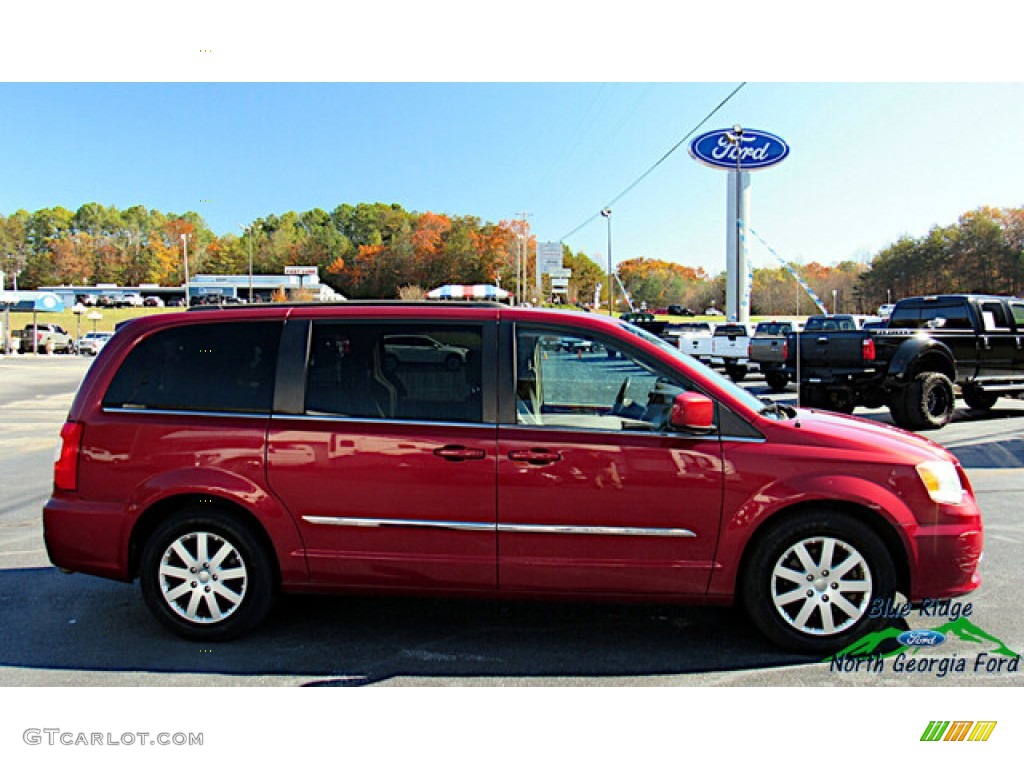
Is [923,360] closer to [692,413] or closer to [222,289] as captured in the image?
[692,413]

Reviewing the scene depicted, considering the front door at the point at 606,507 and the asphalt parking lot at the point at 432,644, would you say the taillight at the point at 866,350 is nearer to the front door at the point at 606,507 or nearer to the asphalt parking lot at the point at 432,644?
the asphalt parking lot at the point at 432,644

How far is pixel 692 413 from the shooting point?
3678 millimetres

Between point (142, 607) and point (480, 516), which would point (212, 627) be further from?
point (480, 516)

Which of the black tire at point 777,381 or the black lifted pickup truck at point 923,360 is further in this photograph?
the black tire at point 777,381

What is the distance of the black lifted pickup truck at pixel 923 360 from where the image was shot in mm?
11727

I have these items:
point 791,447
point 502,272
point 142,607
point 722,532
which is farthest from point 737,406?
point 502,272

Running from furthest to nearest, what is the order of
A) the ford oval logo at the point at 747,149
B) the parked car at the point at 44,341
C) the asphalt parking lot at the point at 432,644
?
the parked car at the point at 44,341 < the ford oval logo at the point at 747,149 < the asphalt parking lot at the point at 432,644

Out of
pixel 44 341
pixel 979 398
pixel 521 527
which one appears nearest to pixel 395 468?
pixel 521 527

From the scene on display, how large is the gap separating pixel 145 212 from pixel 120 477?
493 feet

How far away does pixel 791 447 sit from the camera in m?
3.76

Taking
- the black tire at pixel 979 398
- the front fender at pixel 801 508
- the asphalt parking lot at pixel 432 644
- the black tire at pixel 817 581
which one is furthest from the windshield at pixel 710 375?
the black tire at pixel 979 398

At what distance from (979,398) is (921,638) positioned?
11353 millimetres

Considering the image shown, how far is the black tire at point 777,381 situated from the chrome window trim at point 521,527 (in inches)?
588

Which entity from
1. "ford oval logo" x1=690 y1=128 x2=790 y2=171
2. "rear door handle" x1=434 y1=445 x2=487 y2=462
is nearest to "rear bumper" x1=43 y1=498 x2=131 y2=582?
"rear door handle" x1=434 y1=445 x2=487 y2=462
